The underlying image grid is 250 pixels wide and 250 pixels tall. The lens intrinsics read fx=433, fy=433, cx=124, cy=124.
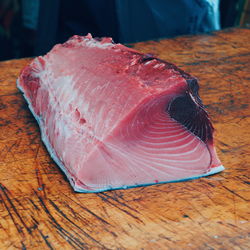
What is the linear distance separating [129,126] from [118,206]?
0.87 feet

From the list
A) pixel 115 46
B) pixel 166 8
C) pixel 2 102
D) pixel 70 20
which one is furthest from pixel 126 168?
pixel 70 20

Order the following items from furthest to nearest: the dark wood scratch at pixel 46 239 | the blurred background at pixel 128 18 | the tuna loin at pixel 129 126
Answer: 1. the blurred background at pixel 128 18
2. the tuna loin at pixel 129 126
3. the dark wood scratch at pixel 46 239

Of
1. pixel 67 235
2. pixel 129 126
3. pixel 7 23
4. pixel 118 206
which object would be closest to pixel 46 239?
pixel 67 235

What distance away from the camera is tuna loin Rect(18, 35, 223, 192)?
144 cm

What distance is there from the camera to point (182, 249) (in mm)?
1215

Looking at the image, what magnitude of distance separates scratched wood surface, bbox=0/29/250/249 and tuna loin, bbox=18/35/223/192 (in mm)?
49

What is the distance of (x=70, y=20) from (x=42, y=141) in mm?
1796

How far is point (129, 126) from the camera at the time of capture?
4.74ft

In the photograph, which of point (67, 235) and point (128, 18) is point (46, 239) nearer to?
point (67, 235)

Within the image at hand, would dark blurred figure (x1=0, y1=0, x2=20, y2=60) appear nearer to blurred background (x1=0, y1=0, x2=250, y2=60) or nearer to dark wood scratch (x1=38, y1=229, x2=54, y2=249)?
blurred background (x1=0, y1=0, x2=250, y2=60)

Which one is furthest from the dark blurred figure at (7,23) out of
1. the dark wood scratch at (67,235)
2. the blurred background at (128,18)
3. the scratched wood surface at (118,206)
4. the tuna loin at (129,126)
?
the dark wood scratch at (67,235)

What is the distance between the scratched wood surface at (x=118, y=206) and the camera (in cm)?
125

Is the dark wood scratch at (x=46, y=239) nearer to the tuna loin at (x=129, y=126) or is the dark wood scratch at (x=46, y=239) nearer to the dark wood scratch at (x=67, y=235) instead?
the dark wood scratch at (x=67, y=235)

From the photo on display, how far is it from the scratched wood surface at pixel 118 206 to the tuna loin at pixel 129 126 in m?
0.05
